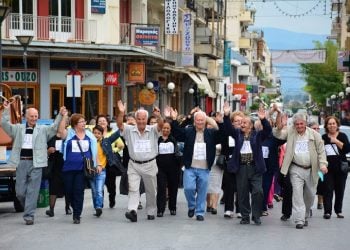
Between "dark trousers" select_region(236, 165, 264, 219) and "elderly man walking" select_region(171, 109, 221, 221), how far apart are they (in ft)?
2.26

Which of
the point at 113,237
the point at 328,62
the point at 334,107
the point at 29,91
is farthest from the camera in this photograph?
the point at 328,62

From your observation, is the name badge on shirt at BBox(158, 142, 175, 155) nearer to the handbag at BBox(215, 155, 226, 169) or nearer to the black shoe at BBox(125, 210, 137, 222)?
the handbag at BBox(215, 155, 226, 169)

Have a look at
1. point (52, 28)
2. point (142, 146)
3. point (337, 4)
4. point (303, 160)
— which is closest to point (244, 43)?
point (337, 4)

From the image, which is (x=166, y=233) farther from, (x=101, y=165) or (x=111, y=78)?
A: (x=111, y=78)

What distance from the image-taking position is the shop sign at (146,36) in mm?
39469

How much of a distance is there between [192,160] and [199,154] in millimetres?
162

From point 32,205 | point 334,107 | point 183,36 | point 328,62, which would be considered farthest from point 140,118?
point 328,62

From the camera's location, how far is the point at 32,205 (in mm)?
13641

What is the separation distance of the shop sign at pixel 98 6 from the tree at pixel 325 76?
6182 cm

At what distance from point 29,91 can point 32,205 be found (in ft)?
82.9

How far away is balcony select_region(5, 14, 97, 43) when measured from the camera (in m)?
37.1

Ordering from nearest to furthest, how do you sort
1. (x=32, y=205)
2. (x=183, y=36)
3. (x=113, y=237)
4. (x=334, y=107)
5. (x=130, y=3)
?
1. (x=113, y=237)
2. (x=32, y=205)
3. (x=130, y=3)
4. (x=183, y=36)
5. (x=334, y=107)

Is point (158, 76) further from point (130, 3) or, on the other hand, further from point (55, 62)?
point (55, 62)

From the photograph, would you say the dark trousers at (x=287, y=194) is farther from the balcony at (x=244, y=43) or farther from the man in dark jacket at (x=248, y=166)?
the balcony at (x=244, y=43)
